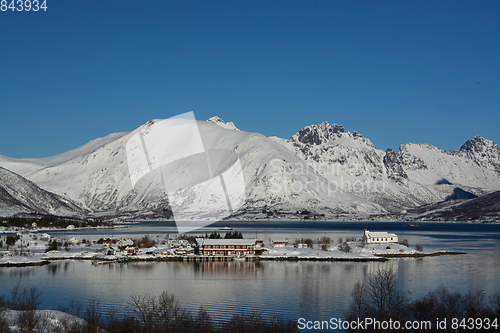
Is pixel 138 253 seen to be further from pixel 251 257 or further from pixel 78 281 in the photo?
pixel 78 281

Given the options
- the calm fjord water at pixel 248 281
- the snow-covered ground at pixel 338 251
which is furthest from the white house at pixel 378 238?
the calm fjord water at pixel 248 281

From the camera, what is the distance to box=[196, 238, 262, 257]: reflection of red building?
83188 millimetres

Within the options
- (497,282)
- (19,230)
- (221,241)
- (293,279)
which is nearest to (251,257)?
(221,241)

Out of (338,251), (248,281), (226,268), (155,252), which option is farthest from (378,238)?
(248,281)

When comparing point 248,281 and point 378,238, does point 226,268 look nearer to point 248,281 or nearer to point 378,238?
point 248,281

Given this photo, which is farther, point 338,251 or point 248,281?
point 338,251

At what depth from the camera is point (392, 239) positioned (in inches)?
3713

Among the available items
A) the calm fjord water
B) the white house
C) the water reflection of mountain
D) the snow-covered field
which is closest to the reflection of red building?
the snow-covered field

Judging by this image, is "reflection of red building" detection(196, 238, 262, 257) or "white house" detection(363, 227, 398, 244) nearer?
"reflection of red building" detection(196, 238, 262, 257)

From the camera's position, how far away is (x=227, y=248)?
83.9 meters

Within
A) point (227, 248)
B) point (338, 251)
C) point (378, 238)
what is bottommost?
point (338, 251)

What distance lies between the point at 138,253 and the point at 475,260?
182ft

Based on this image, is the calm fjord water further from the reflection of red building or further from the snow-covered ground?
the reflection of red building

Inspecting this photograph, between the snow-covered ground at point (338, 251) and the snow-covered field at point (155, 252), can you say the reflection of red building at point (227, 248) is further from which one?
the snow-covered ground at point (338, 251)
